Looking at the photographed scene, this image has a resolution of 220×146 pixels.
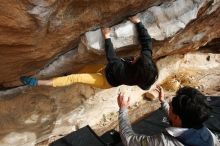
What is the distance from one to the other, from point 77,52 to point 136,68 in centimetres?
107

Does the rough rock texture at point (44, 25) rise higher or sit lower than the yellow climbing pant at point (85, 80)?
higher

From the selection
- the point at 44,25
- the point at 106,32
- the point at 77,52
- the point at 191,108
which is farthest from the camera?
the point at 77,52

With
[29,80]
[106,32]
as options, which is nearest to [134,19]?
[106,32]

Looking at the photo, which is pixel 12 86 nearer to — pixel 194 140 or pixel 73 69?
pixel 73 69

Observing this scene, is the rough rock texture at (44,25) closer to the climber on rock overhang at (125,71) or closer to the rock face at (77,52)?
the rock face at (77,52)

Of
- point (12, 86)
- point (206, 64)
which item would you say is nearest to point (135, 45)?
point (12, 86)

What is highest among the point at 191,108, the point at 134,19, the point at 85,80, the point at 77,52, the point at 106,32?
the point at 134,19

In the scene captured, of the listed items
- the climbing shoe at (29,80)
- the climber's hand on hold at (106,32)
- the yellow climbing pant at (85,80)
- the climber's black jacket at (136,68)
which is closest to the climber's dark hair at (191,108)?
the climber's black jacket at (136,68)

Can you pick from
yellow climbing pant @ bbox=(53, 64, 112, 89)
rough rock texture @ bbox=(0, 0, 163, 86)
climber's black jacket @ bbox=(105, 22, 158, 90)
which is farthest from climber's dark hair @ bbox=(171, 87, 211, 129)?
yellow climbing pant @ bbox=(53, 64, 112, 89)

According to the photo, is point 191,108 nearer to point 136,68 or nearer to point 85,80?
point 136,68

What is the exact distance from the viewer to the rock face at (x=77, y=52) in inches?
149

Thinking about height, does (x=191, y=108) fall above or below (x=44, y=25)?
below

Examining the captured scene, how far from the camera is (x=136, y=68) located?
A: 12.8 feet

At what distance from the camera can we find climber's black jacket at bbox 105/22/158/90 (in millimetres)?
3828
